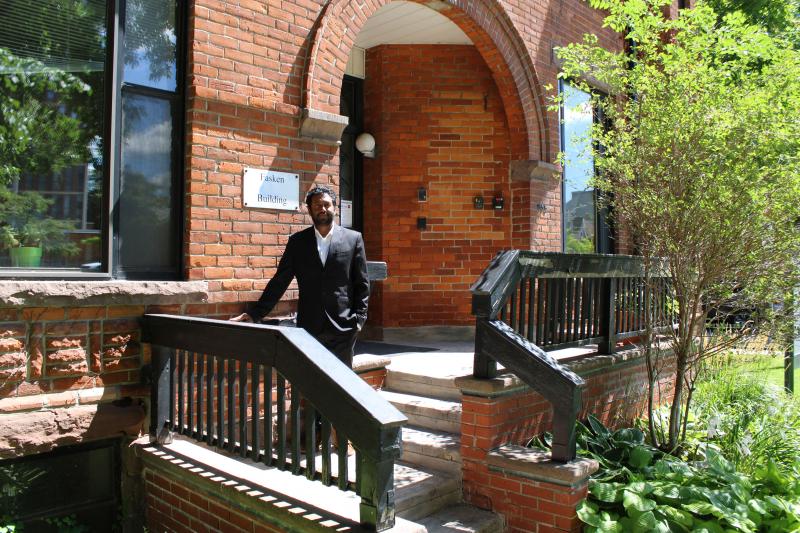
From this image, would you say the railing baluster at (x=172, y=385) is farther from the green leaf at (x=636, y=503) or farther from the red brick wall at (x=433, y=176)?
the red brick wall at (x=433, y=176)

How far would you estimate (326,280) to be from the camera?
13.6ft

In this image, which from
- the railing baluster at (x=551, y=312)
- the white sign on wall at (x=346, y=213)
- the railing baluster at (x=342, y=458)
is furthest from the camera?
the white sign on wall at (x=346, y=213)

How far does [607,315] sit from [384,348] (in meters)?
2.38

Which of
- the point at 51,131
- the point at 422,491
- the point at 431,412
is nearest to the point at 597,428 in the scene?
the point at 431,412

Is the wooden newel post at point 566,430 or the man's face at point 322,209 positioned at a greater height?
the man's face at point 322,209

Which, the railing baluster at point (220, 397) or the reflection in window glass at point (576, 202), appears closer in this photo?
the railing baluster at point (220, 397)

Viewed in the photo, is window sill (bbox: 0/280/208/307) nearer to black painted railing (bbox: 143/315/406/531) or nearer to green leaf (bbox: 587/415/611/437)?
black painted railing (bbox: 143/315/406/531)

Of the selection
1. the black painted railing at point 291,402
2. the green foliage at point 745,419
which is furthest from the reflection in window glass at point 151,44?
the green foliage at point 745,419

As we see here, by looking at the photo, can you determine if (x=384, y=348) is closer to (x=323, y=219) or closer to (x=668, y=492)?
(x=323, y=219)

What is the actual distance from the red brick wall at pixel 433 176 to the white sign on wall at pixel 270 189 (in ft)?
8.76

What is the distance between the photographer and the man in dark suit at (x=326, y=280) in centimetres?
414

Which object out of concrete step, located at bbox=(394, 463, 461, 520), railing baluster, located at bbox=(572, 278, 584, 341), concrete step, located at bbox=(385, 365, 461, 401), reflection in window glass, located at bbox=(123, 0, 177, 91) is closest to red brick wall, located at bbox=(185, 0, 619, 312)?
reflection in window glass, located at bbox=(123, 0, 177, 91)

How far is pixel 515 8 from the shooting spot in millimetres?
7504

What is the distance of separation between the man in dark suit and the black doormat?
214 centimetres
